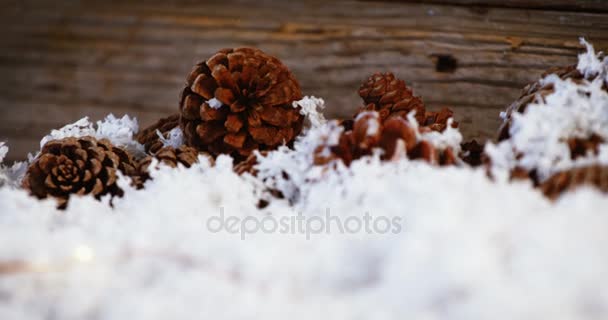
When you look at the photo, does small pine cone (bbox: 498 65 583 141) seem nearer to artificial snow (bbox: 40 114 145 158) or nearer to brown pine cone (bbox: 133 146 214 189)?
brown pine cone (bbox: 133 146 214 189)

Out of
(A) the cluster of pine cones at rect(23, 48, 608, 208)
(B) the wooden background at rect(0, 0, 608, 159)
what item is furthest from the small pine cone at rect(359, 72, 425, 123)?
(B) the wooden background at rect(0, 0, 608, 159)

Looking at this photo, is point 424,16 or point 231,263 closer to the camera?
point 231,263

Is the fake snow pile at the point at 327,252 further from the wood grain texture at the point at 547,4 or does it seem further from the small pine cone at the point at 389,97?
the wood grain texture at the point at 547,4

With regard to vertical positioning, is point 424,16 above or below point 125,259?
above

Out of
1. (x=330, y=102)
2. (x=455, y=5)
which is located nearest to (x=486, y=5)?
(x=455, y=5)

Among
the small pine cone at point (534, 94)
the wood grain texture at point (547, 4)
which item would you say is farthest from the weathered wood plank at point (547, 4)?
the small pine cone at point (534, 94)

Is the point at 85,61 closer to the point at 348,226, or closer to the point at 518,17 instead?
the point at 518,17

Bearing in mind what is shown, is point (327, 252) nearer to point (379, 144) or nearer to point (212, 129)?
point (379, 144)
